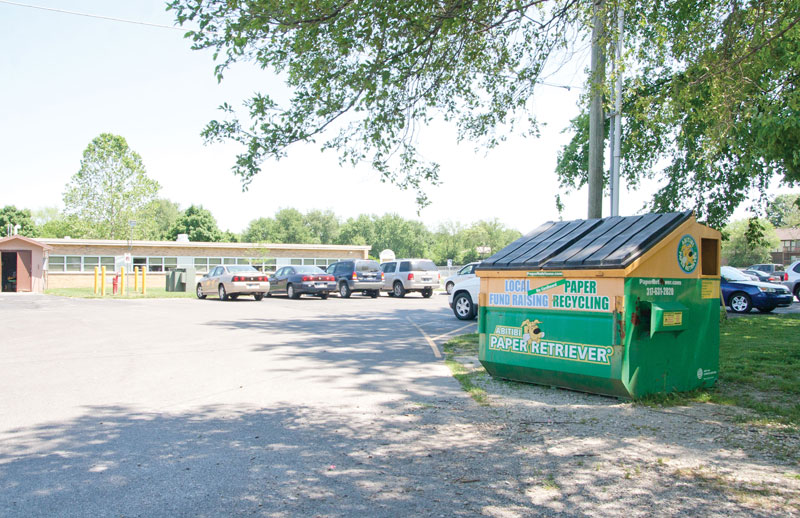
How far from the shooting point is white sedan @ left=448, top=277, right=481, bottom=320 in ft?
53.7

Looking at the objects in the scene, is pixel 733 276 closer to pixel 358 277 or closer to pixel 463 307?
pixel 463 307

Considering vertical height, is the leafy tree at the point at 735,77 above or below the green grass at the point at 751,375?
above

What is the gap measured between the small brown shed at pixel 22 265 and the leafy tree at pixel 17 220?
135 ft

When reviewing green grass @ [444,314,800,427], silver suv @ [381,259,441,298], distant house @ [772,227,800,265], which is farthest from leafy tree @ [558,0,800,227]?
distant house @ [772,227,800,265]

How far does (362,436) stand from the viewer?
5.29m

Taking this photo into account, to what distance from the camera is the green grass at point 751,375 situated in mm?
6336

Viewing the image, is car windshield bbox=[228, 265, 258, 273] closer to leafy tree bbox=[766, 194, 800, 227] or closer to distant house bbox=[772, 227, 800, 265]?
leafy tree bbox=[766, 194, 800, 227]

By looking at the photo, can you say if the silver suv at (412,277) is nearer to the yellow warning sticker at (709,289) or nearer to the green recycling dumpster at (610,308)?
the green recycling dumpster at (610,308)

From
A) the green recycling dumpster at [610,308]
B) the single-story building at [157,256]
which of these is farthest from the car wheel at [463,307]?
the single-story building at [157,256]

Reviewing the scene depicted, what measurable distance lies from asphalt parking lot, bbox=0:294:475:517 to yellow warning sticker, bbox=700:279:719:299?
119 inches

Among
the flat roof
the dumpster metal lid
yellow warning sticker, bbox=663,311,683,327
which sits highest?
the flat roof

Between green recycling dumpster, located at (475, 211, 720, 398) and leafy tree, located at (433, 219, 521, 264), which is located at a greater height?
leafy tree, located at (433, 219, 521, 264)

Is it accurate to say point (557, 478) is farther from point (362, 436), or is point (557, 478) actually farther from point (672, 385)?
point (672, 385)

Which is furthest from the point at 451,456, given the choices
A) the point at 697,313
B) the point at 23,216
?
the point at 23,216
